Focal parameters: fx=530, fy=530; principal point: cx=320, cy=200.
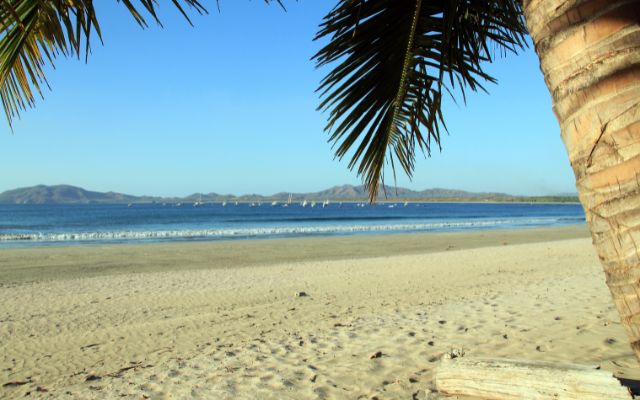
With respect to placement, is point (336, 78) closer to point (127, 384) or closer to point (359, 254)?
point (127, 384)

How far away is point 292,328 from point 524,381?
Answer: 368 centimetres

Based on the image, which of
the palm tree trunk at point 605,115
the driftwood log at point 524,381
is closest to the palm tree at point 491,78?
the palm tree trunk at point 605,115

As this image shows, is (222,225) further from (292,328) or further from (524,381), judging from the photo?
(524,381)

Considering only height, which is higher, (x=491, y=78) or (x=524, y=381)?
(x=491, y=78)

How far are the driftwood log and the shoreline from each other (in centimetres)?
1107

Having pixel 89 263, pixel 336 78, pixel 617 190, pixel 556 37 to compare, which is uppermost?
pixel 336 78

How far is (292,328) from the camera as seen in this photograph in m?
6.45

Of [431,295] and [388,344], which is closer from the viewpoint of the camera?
[388,344]

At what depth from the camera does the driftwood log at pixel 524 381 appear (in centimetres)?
284

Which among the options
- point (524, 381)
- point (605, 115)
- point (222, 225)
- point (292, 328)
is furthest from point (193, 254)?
point (222, 225)

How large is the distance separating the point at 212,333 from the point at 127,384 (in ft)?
6.53

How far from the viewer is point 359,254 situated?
60.8 ft

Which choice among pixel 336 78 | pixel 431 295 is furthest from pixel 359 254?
pixel 336 78

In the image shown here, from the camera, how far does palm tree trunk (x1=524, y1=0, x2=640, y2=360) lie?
1.33 m
